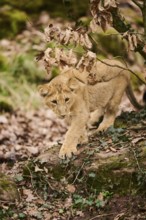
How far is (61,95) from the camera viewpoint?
6.27 m

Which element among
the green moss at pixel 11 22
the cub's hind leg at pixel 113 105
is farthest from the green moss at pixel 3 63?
the cub's hind leg at pixel 113 105

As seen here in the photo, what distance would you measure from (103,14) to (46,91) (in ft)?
6.39

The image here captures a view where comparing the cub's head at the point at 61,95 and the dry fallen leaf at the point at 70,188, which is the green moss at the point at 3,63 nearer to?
the cub's head at the point at 61,95

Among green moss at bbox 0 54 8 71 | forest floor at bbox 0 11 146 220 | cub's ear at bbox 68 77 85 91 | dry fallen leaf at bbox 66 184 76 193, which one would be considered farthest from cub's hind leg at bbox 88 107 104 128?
green moss at bbox 0 54 8 71

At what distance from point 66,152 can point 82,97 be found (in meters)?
0.75

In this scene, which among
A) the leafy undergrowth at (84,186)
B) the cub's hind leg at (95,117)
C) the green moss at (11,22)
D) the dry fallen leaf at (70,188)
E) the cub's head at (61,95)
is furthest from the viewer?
the green moss at (11,22)

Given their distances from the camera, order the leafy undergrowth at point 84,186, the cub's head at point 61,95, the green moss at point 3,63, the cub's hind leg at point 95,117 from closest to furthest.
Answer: the leafy undergrowth at point 84,186 → the cub's head at point 61,95 → the cub's hind leg at point 95,117 → the green moss at point 3,63

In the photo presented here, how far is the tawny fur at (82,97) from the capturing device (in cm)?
631

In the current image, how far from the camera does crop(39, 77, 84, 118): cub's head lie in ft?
20.5

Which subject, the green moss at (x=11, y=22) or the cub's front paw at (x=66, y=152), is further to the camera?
the green moss at (x=11, y=22)

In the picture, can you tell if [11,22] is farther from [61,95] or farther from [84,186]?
[84,186]

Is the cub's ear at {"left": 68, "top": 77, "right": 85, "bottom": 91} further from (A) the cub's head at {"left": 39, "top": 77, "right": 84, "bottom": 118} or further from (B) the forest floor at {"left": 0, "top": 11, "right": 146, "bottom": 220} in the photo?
(B) the forest floor at {"left": 0, "top": 11, "right": 146, "bottom": 220}

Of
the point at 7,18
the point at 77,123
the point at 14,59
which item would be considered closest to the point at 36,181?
the point at 77,123

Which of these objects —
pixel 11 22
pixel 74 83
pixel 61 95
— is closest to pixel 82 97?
pixel 74 83
